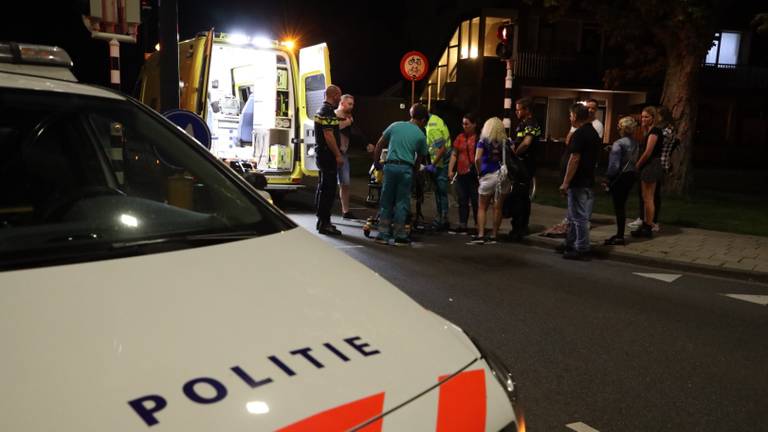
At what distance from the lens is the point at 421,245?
8352mm

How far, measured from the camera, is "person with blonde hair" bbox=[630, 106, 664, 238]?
8.80 m

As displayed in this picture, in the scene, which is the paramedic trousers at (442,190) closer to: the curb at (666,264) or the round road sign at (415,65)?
the curb at (666,264)

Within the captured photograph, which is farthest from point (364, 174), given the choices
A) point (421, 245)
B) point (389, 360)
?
point (389, 360)

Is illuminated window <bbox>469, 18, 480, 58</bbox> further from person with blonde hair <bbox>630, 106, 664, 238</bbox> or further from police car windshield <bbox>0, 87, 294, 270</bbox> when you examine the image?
police car windshield <bbox>0, 87, 294, 270</bbox>

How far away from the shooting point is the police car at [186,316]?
1.39 m

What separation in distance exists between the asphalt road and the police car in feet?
0.86

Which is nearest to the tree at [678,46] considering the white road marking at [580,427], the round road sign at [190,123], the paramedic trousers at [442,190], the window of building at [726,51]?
the paramedic trousers at [442,190]

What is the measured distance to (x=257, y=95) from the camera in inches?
476

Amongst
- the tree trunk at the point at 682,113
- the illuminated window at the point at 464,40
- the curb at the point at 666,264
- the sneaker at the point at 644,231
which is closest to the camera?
the curb at the point at 666,264

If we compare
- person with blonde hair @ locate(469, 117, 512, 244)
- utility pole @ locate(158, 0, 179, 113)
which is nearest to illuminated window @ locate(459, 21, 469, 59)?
person with blonde hair @ locate(469, 117, 512, 244)

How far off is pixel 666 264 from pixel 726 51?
91.6 ft

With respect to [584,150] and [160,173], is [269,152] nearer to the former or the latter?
[584,150]

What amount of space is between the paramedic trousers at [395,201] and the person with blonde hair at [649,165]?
3.34 meters

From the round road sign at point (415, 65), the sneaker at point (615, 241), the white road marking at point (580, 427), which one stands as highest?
the round road sign at point (415, 65)
